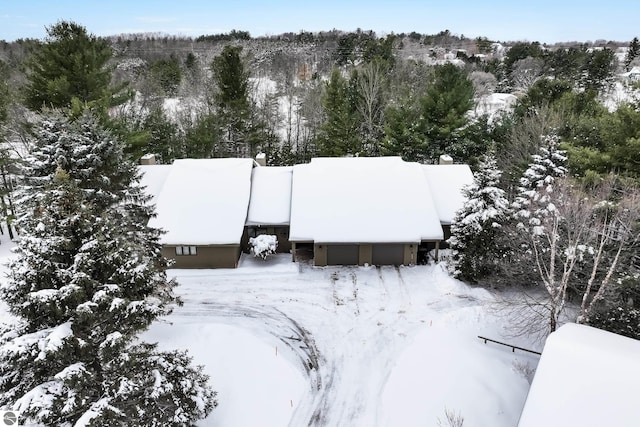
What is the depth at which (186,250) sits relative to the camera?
76.4ft

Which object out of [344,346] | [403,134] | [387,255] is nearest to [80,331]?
[344,346]

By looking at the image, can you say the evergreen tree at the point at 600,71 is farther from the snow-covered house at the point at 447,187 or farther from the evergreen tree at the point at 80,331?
Result: the evergreen tree at the point at 80,331

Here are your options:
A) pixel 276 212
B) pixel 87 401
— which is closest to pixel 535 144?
pixel 276 212

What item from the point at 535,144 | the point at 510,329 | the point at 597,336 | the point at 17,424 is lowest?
the point at 510,329

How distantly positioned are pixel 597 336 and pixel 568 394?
2823 mm

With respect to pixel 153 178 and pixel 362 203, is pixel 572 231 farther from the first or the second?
pixel 153 178

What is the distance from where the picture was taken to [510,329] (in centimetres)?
1839

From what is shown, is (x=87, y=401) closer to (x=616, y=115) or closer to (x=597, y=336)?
(x=597, y=336)

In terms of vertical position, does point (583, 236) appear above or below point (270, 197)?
above

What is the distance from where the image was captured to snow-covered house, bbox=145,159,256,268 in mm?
23000

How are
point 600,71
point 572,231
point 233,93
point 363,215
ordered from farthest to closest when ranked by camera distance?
point 600,71
point 233,93
point 363,215
point 572,231

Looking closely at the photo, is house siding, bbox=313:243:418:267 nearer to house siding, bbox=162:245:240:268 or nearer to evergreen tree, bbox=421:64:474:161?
house siding, bbox=162:245:240:268

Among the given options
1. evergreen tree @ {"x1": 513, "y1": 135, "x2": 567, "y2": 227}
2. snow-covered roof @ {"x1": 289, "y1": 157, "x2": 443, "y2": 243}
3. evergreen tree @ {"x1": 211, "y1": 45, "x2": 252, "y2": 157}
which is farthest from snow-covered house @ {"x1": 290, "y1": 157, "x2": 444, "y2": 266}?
evergreen tree @ {"x1": 211, "y1": 45, "x2": 252, "y2": 157}

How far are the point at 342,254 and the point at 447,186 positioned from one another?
26.4 ft
